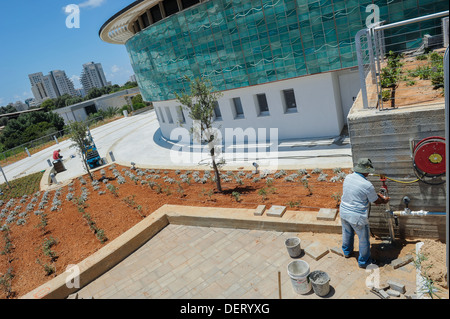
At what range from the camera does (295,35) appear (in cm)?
1577

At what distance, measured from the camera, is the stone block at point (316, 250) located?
6066 millimetres

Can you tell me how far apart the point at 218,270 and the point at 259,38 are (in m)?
13.9

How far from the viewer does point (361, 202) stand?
528 cm

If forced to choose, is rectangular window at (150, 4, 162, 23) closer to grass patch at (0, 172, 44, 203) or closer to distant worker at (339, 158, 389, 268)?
grass patch at (0, 172, 44, 203)

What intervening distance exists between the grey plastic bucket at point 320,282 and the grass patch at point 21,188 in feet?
59.0

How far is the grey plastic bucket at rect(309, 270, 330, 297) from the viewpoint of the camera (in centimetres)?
509

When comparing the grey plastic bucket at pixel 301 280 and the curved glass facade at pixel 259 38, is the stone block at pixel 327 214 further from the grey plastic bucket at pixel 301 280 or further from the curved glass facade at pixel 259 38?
the curved glass facade at pixel 259 38

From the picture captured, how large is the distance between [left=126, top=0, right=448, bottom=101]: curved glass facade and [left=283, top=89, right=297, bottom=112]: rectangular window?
4.83 ft

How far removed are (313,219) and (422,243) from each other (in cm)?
214

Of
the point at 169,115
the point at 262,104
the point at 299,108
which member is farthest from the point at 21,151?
the point at 299,108

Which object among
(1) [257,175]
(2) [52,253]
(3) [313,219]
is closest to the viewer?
(3) [313,219]

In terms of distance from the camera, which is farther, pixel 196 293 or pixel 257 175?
pixel 257 175
